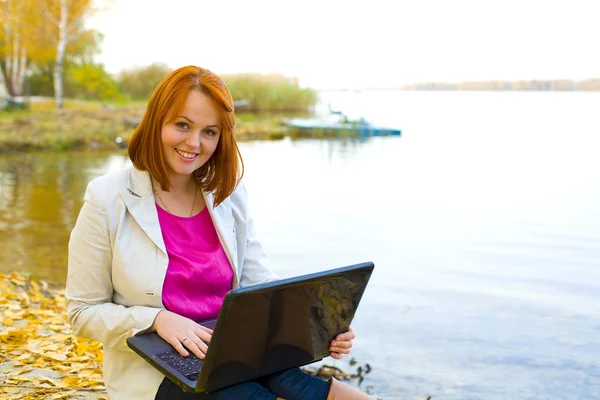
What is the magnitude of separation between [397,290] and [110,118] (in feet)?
48.2

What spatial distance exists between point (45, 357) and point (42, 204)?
6.70 metres

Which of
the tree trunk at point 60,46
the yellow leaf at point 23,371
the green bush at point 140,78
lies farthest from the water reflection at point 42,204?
the green bush at point 140,78

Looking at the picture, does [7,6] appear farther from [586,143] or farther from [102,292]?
[102,292]

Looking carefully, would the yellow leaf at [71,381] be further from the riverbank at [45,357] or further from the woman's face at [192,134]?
the woman's face at [192,134]

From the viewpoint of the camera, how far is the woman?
5.26ft

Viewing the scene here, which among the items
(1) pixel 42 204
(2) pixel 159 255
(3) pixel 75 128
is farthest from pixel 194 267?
(3) pixel 75 128

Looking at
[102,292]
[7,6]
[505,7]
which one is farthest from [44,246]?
[505,7]

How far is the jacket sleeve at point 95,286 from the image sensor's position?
5.32 ft

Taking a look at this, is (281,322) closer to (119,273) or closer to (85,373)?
(119,273)

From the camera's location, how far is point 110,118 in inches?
742

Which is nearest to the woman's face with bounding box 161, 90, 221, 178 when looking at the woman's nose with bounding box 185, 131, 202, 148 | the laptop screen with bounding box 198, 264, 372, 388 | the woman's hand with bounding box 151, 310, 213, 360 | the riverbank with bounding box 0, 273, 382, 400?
the woman's nose with bounding box 185, 131, 202, 148

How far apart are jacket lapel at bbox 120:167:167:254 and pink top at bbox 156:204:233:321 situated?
52 millimetres

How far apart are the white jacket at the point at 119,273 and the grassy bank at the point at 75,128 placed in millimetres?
12392

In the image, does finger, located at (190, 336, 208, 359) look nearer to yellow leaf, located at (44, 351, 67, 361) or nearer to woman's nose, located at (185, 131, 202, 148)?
woman's nose, located at (185, 131, 202, 148)
